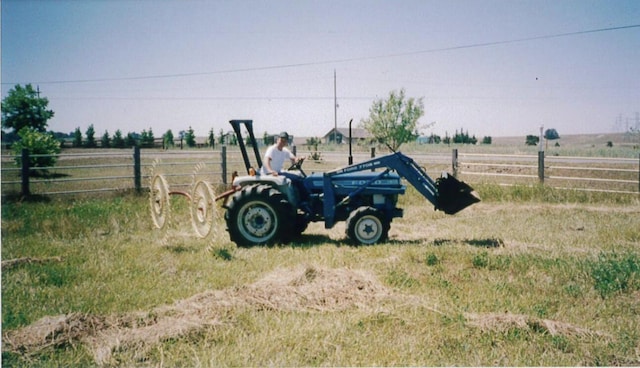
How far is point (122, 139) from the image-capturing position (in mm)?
48438

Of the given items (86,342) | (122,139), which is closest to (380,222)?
(86,342)

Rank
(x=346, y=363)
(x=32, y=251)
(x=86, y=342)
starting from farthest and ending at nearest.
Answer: (x=32, y=251)
(x=86, y=342)
(x=346, y=363)

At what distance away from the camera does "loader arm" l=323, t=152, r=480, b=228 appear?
7.05m

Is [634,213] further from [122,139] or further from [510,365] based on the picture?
[122,139]

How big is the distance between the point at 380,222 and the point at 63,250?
16.3ft

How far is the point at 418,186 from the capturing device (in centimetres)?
717

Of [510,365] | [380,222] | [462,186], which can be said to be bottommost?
[510,365]

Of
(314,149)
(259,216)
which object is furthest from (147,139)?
(259,216)

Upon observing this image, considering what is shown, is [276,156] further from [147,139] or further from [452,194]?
[147,139]

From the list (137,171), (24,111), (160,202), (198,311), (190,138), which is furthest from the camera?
(190,138)

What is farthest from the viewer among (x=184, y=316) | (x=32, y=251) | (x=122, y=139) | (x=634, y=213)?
(x=122, y=139)

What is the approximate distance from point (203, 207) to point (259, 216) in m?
0.99

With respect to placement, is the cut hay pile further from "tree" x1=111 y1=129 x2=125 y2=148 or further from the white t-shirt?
"tree" x1=111 y1=129 x2=125 y2=148

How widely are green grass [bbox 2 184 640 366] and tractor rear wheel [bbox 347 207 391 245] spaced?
0.91ft
